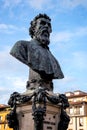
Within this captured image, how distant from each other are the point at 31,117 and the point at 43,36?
2.87 metres

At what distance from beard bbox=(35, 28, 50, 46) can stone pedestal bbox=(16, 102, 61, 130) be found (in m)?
2.29

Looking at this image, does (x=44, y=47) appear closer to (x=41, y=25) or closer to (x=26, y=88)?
(x=41, y=25)

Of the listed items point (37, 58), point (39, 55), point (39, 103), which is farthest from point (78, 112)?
point (39, 103)

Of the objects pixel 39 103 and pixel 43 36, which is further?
pixel 43 36

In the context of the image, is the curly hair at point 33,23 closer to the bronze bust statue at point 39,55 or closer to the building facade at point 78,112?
the bronze bust statue at point 39,55

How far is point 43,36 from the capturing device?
1198cm

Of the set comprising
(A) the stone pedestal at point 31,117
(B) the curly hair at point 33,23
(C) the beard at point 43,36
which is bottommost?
(A) the stone pedestal at point 31,117

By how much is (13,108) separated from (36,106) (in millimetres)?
972

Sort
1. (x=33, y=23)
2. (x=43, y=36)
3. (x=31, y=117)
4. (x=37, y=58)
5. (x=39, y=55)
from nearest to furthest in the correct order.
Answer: (x=31, y=117), (x=37, y=58), (x=39, y=55), (x=43, y=36), (x=33, y=23)

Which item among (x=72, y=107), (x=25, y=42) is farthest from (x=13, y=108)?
(x=72, y=107)

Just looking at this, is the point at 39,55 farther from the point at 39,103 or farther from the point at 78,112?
the point at 78,112

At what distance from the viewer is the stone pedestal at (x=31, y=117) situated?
1060 centimetres

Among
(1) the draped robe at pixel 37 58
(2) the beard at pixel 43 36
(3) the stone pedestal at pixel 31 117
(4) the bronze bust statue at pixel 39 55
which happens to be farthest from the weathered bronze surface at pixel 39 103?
(2) the beard at pixel 43 36

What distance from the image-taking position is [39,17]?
40.2 ft
